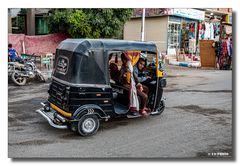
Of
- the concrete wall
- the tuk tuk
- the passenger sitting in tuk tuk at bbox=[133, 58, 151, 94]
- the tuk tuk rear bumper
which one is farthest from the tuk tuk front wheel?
the concrete wall

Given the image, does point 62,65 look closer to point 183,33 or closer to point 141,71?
point 141,71

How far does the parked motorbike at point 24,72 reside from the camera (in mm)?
7523

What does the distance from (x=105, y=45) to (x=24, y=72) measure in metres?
3.73

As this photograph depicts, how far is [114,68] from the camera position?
671 centimetres

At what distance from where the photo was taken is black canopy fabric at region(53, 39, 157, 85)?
5344 mm

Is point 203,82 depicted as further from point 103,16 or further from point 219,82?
point 103,16

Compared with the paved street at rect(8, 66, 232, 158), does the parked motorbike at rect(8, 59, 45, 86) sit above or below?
above

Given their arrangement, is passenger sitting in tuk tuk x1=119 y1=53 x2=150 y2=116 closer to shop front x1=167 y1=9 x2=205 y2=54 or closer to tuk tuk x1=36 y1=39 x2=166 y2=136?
tuk tuk x1=36 y1=39 x2=166 y2=136

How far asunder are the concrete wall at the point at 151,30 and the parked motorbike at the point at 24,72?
2.55 meters

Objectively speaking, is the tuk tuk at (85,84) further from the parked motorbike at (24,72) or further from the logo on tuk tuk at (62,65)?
the parked motorbike at (24,72)

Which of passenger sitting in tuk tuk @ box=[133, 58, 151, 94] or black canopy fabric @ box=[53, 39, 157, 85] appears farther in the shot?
passenger sitting in tuk tuk @ box=[133, 58, 151, 94]

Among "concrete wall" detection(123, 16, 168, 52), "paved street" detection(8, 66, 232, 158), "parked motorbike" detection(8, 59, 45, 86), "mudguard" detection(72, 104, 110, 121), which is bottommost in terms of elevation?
"paved street" detection(8, 66, 232, 158)

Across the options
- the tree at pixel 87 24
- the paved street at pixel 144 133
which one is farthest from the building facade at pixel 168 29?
the paved street at pixel 144 133

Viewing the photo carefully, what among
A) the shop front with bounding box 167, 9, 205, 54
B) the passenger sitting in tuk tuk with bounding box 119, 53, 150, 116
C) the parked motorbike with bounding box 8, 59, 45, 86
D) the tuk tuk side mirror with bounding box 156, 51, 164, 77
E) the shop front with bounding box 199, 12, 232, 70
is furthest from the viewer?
the shop front with bounding box 199, 12, 232, 70
